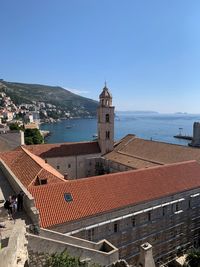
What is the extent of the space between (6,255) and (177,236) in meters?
18.6

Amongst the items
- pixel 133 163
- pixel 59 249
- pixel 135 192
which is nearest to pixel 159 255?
pixel 135 192

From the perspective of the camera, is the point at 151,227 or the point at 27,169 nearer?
the point at 151,227

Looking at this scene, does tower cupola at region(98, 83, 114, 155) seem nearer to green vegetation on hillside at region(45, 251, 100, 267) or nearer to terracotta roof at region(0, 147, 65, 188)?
terracotta roof at region(0, 147, 65, 188)

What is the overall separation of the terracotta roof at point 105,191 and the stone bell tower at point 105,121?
58.0ft

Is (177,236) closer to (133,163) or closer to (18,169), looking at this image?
(133,163)

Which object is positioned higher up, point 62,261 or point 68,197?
point 68,197

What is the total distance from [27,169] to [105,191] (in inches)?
342

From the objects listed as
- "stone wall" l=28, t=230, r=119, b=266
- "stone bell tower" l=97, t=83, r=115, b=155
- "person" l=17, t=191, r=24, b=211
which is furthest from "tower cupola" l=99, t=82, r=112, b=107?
"stone wall" l=28, t=230, r=119, b=266

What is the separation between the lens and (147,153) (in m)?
38.1

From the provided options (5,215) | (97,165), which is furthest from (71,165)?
(5,215)

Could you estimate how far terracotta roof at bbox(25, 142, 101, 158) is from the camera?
123ft

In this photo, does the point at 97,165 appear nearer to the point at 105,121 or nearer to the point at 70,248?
the point at 105,121

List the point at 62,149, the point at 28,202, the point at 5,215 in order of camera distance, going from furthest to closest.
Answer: the point at 62,149 < the point at 28,202 < the point at 5,215

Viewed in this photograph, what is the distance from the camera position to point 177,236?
75.3 ft
